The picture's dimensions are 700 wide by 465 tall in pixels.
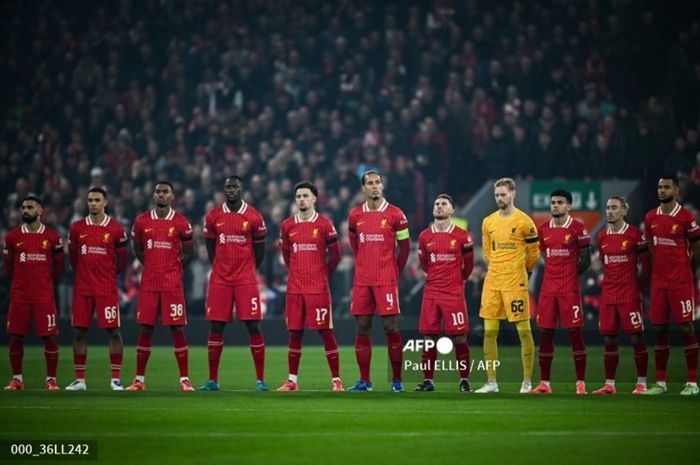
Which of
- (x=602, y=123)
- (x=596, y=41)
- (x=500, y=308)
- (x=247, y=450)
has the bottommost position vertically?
(x=247, y=450)

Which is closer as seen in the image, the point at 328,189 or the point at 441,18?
the point at 328,189

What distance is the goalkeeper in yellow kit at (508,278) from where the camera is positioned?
48.2 feet

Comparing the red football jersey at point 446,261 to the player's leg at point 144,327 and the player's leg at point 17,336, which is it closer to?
the player's leg at point 144,327

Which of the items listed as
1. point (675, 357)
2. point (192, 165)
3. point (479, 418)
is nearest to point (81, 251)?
point (479, 418)

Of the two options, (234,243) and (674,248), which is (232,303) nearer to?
(234,243)

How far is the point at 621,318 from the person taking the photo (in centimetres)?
1488

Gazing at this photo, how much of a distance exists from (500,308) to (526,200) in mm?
8945

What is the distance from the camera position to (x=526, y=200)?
23.5 meters

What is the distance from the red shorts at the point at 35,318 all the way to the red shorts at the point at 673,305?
6673 mm

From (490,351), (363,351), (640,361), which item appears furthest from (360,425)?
(640,361)

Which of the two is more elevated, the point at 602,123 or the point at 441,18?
the point at 441,18

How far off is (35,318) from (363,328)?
3732 millimetres

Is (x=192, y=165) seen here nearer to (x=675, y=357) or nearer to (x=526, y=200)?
(x=526, y=200)

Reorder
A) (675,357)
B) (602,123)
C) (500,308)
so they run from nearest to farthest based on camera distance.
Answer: (500,308) → (675,357) → (602,123)
